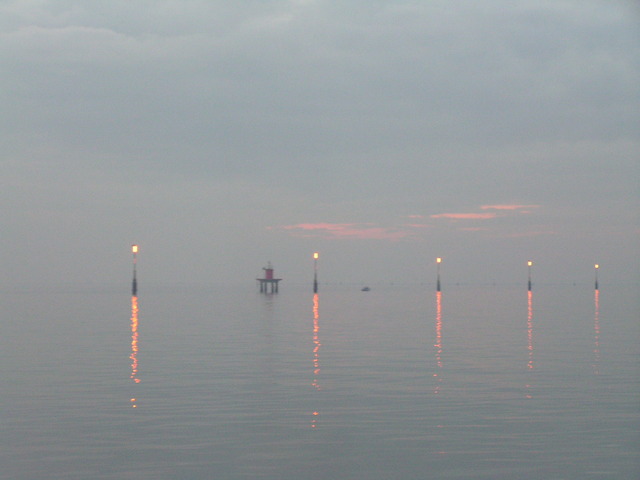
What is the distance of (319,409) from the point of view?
2153 centimetres

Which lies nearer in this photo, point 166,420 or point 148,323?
point 166,420

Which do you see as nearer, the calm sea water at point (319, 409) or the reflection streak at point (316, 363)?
the calm sea water at point (319, 409)

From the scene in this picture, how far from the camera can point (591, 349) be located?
38406mm

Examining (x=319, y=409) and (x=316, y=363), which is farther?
(x=316, y=363)

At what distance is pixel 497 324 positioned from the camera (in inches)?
2303

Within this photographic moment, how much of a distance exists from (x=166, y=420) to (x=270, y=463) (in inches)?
196

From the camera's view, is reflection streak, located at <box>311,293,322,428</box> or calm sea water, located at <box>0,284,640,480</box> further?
reflection streak, located at <box>311,293,322,428</box>

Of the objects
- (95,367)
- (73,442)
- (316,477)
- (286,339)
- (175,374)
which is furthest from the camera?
(286,339)

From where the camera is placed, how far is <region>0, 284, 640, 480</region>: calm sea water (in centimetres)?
1549

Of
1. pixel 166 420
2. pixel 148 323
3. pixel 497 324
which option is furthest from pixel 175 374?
pixel 497 324

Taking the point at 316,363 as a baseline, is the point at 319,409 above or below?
below

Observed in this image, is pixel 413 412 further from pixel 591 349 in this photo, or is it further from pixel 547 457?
pixel 591 349

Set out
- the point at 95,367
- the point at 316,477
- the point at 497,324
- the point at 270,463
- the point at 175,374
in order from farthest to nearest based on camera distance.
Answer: the point at 497,324
the point at 95,367
the point at 175,374
the point at 270,463
the point at 316,477

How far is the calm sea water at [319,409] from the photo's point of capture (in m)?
15.5
